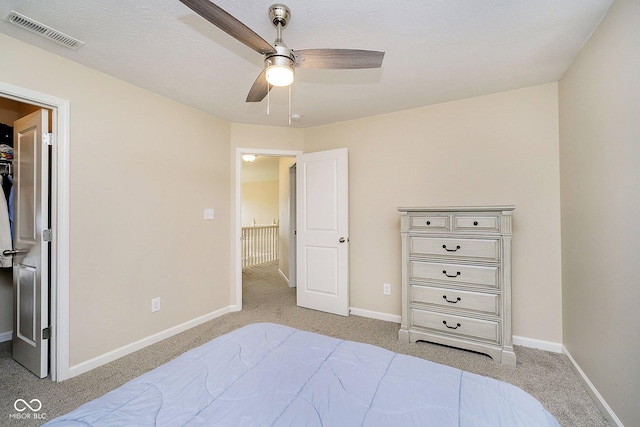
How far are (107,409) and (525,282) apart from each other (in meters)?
3.11

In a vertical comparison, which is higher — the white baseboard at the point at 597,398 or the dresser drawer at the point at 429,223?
the dresser drawer at the point at 429,223

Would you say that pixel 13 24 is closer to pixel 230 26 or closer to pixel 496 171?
pixel 230 26

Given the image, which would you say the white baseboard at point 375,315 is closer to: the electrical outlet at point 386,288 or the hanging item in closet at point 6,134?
the electrical outlet at point 386,288

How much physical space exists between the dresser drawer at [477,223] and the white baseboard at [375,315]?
134 centimetres

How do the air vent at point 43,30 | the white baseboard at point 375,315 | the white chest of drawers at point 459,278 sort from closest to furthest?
the air vent at point 43,30 → the white chest of drawers at point 459,278 → the white baseboard at point 375,315

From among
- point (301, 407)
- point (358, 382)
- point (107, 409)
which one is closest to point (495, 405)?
point (358, 382)

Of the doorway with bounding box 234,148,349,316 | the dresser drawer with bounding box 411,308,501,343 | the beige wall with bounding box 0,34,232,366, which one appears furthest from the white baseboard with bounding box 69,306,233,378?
the dresser drawer with bounding box 411,308,501,343

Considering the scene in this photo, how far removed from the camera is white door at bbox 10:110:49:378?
210cm

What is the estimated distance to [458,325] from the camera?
244cm

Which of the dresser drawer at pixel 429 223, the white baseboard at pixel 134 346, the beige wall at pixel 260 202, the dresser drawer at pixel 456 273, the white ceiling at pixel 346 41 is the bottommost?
the white baseboard at pixel 134 346

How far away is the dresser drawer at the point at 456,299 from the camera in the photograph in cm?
233

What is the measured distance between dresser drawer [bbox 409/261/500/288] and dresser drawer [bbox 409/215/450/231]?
32cm

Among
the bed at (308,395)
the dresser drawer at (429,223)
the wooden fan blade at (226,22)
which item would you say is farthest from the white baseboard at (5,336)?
the dresser drawer at (429,223)

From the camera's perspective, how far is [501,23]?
1.72m
